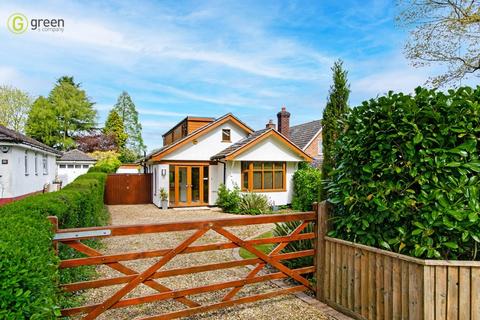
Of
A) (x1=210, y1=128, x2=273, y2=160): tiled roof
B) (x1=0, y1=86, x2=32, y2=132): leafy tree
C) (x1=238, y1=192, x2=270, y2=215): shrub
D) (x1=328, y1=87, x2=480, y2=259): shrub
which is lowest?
(x1=238, y1=192, x2=270, y2=215): shrub

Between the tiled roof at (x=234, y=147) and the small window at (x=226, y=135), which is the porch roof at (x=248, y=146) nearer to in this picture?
the tiled roof at (x=234, y=147)

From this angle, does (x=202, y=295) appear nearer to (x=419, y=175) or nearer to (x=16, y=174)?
(x=419, y=175)

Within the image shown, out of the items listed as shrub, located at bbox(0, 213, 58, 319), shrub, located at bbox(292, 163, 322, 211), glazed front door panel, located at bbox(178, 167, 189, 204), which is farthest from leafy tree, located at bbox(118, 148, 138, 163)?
shrub, located at bbox(0, 213, 58, 319)

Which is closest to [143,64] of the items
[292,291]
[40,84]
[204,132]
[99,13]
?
[99,13]

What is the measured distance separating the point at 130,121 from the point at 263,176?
4148 cm

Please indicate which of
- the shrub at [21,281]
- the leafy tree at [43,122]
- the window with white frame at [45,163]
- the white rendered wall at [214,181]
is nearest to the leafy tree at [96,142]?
the leafy tree at [43,122]

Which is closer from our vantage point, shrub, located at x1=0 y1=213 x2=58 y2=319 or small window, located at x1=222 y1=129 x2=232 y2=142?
shrub, located at x1=0 y1=213 x2=58 y2=319

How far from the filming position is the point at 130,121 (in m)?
52.9

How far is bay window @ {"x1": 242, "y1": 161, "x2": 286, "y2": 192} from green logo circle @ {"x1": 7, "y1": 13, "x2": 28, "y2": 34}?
11.3 meters

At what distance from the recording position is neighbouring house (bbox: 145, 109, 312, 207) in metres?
17.1

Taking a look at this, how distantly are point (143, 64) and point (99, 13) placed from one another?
14.3 ft

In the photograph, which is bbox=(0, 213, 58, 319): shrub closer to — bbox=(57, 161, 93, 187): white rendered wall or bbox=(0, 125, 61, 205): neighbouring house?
bbox=(0, 125, 61, 205): neighbouring house

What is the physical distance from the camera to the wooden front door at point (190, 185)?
1747 centimetres

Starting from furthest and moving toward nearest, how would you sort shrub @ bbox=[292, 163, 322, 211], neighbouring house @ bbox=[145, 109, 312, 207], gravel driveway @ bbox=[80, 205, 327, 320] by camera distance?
neighbouring house @ bbox=[145, 109, 312, 207]
shrub @ bbox=[292, 163, 322, 211]
gravel driveway @ bbox=[80, 205, 327, 320]
